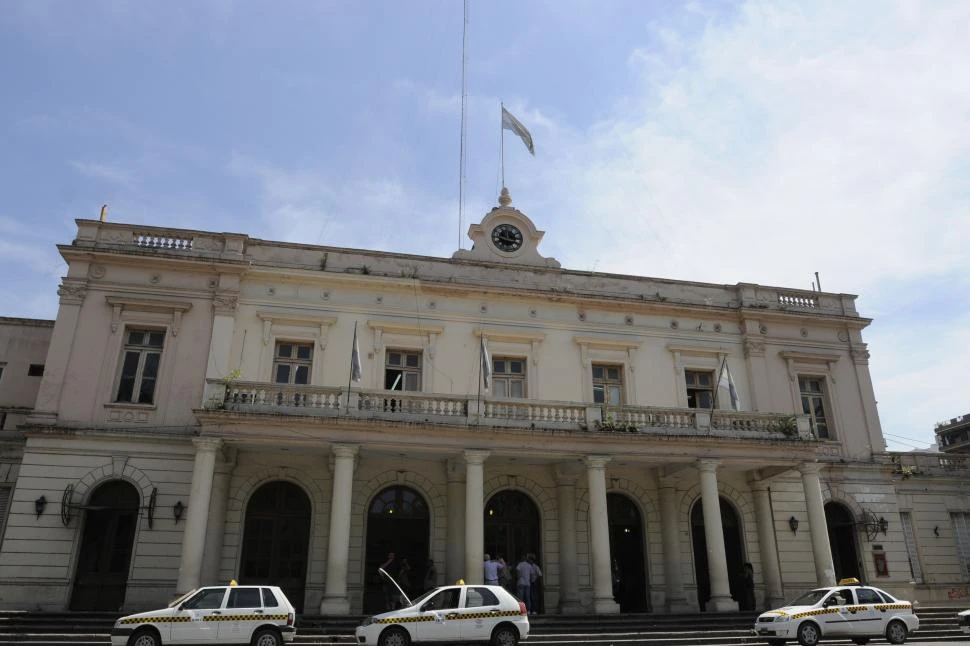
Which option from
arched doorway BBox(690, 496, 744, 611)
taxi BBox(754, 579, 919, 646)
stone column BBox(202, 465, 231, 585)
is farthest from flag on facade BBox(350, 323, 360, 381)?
taxi BBox(754, 579, 919, 646)

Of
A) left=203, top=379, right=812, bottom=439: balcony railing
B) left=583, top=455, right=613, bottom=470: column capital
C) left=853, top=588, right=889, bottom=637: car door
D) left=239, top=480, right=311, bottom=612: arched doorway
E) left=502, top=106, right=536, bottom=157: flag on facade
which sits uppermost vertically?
left=502, top=106, right=536, bottom=157: flag on facade

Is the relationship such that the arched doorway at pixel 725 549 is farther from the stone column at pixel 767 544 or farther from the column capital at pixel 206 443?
the column capital at pixel 206 443

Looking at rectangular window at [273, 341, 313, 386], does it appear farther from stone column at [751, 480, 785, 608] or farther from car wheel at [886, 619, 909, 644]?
car wheel at [886, 619, 909, 644]

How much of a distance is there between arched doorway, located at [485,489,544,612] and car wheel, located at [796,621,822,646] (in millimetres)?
6644

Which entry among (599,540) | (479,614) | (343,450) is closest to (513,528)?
(599,540)

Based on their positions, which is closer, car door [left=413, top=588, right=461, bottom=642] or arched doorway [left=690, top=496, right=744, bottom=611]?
car door [left=413, top=588, right=461, bottom=642]

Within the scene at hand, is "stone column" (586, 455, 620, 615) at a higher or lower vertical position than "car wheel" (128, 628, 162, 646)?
higher

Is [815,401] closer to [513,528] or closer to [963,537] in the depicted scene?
[963,537]

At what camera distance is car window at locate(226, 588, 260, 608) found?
491 inches

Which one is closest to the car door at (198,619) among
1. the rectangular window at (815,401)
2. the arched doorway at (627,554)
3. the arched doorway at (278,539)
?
the arched doorway at (278,539)

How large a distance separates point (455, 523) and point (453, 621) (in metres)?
6.80

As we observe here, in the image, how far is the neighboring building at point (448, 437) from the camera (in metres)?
17.6

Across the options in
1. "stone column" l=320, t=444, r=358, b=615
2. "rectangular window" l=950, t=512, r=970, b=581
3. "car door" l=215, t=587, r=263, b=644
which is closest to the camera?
"car door" l=215, t=587, r=263, b=644

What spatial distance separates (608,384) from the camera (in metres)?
22.1
